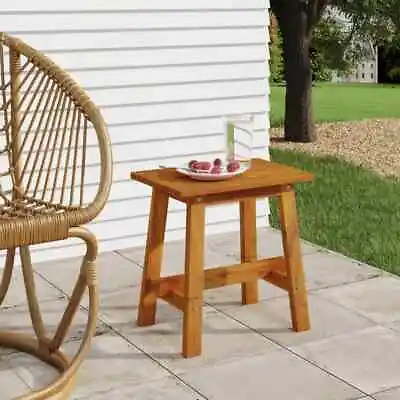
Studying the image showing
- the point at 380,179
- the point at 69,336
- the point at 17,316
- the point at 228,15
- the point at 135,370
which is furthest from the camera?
the point at 380,179

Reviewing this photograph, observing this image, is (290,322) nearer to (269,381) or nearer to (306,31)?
(269,381)

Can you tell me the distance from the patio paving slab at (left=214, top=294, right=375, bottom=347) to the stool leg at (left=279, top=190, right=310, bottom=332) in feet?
0.19

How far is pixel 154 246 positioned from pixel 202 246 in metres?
0.26

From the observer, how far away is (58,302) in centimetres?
354

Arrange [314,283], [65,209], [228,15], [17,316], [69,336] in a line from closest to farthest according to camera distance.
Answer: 1. [65,209]
2. [69,336]
3. [17,316]
4. [314,283]
5. [228,15]

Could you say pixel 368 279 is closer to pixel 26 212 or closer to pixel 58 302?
pixel 58 302

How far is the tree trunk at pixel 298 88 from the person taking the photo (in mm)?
8602

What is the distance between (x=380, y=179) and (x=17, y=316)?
3.70 meters

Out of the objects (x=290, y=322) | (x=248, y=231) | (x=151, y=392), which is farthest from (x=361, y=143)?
(x=151, y=392)

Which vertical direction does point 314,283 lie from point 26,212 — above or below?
below

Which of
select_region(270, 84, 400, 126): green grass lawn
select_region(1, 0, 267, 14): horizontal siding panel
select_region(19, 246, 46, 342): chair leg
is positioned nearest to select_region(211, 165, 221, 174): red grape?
select_region(19, 246, 46, 342): chair leg

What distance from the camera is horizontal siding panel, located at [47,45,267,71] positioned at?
4.05 meters

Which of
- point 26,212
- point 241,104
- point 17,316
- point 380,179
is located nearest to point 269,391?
point 26,212

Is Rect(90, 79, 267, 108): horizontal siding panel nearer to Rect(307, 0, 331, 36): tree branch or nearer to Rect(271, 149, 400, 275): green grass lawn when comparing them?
Rect(271, 149, 400, 275): green grass lawn
